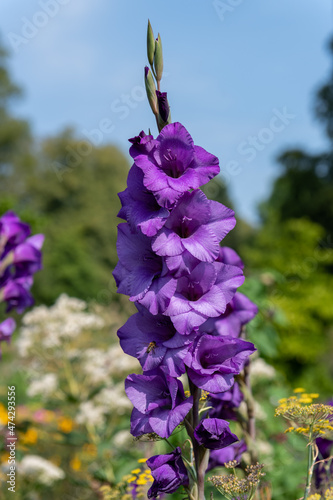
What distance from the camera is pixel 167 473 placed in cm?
132

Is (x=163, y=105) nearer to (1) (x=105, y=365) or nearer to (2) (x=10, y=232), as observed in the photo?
(2) (x=10, y=232)

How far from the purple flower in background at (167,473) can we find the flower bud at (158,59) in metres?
1.04

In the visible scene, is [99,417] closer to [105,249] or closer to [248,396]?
[248,396]

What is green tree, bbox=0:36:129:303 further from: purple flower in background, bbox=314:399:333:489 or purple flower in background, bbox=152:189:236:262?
purple flower in background, bbox=152:189:236:262

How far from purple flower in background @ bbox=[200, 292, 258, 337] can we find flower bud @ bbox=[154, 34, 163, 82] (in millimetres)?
817

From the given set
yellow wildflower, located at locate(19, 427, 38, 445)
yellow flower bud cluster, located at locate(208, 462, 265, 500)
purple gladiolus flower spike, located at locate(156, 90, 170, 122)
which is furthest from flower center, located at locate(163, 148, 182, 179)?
yellow wildflower, located at locate(19, 427, 38, 445)

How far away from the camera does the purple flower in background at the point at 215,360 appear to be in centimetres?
134

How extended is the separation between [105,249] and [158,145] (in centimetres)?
2855

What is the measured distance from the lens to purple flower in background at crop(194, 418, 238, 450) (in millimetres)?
1295

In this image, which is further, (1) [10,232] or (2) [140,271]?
(1) [10,232]

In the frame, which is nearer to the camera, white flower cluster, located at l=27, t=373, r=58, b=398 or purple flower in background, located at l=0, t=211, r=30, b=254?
purple flower in background, located at l=0, t=211, r=30, b=254

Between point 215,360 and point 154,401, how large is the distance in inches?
7.7

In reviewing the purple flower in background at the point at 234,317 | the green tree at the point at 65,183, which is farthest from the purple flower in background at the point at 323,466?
the green tree at the point at 65,183

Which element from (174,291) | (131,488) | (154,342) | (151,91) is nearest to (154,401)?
(154,342)
